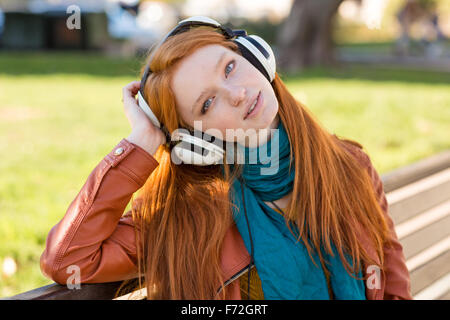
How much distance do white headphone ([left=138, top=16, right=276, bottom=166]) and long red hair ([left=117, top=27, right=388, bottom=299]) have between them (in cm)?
3

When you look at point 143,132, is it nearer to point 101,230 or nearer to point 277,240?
point 101,230

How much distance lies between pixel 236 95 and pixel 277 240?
54 cm

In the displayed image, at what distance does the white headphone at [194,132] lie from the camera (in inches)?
77.5

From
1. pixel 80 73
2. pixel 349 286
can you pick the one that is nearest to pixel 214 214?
pixel 349 286

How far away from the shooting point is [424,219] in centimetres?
308

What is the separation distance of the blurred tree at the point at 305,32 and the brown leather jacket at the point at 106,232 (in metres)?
12.6

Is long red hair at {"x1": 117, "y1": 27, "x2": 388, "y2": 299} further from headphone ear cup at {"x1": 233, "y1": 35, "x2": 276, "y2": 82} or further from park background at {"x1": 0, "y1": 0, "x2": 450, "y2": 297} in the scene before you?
park background at {"x1": 0, "y1": 0, "x2": 450, "y2": 297}

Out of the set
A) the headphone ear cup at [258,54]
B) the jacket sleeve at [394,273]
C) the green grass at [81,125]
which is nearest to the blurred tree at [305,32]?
the green grass at [81,125]

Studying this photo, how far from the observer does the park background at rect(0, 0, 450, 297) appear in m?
4.05

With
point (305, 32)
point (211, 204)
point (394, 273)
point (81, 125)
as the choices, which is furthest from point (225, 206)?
point (305, 32)

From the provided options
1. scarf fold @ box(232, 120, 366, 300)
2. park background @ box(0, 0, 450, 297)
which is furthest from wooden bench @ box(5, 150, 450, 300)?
scarf fold @ box(232, 120, 366, 300)

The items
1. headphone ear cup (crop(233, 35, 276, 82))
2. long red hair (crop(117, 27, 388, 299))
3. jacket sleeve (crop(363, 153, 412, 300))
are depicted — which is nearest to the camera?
long red hair (crop(117, 27, 388, 299))

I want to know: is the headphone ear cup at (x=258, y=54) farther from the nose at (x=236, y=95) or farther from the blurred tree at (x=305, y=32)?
the blurred tree at (x=305, y=32)

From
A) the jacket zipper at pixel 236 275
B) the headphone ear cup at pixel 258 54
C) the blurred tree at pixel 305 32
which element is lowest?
the jacket zipper at pixel 236 275
